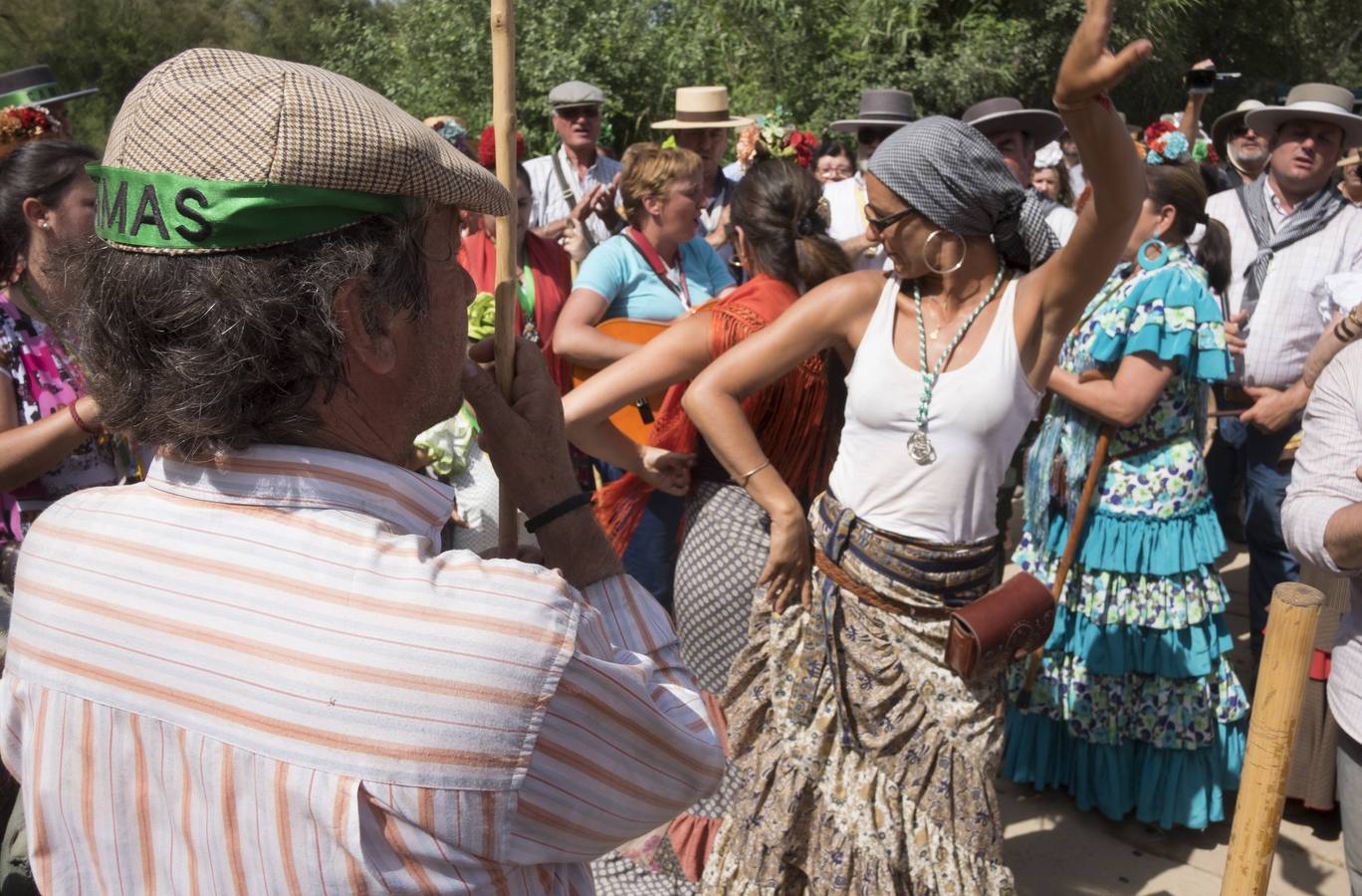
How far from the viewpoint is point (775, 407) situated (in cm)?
299

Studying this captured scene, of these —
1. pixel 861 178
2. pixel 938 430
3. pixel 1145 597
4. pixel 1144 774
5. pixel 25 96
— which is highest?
pixel 25 96

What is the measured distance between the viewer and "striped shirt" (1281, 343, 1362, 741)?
2.19m

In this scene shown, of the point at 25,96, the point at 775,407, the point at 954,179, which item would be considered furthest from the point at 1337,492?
the point at 25,96

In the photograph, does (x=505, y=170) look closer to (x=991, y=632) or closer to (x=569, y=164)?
(x=991, y=632)

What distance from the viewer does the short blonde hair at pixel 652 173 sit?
4.46m

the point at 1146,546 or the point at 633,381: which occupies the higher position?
the point at 633,381

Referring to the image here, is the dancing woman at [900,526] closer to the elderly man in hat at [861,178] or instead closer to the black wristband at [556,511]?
the black wristband at [556,511]

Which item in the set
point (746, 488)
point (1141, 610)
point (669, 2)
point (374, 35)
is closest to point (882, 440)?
point (746, 488)

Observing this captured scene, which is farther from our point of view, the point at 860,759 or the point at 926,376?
the point at 860,759

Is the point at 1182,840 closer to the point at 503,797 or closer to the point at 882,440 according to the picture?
the point at 882,440

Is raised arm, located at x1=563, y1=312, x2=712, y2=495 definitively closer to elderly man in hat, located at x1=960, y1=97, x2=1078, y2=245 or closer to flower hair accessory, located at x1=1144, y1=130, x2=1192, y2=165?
flower hair accessory, located at x1=1144, y1=130, x2=1192, y2=165

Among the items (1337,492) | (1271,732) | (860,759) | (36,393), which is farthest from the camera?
(36,393)

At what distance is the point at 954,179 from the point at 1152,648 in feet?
6.36

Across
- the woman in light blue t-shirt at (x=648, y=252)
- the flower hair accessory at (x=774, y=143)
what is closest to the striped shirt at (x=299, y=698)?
the woman in light blue t-shirt at (x=648, y=252)
